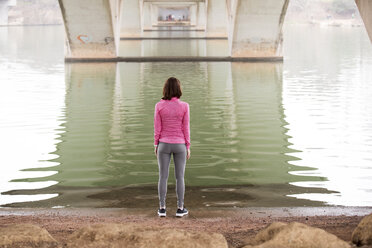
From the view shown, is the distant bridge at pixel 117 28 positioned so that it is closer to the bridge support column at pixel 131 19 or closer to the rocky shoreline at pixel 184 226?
the rocky shoreline at pixel 184 226

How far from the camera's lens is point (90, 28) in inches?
1346

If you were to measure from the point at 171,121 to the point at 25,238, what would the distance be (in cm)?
251

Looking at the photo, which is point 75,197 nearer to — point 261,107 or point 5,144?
point 5,144

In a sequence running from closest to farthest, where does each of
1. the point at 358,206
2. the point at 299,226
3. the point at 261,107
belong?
the point at 299,226, the point at 358,206, the point at 261,107

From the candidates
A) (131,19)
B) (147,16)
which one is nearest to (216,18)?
(131,19)

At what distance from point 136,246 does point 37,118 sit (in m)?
11.5

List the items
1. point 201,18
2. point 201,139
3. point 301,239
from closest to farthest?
1. point 301,239
2. point 201,139
3. point 201,18

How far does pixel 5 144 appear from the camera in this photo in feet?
44.5

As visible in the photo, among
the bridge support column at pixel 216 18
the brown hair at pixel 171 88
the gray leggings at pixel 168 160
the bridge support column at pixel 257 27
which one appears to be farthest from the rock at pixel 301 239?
the bridge support column at pixel 216 18

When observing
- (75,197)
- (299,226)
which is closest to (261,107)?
(75,197)

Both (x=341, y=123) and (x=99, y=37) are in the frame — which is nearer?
(x=341, y=123)

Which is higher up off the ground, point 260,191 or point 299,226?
point 299,226

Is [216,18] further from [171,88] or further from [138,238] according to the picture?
[138,238]

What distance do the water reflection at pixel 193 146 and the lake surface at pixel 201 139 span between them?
25mm
